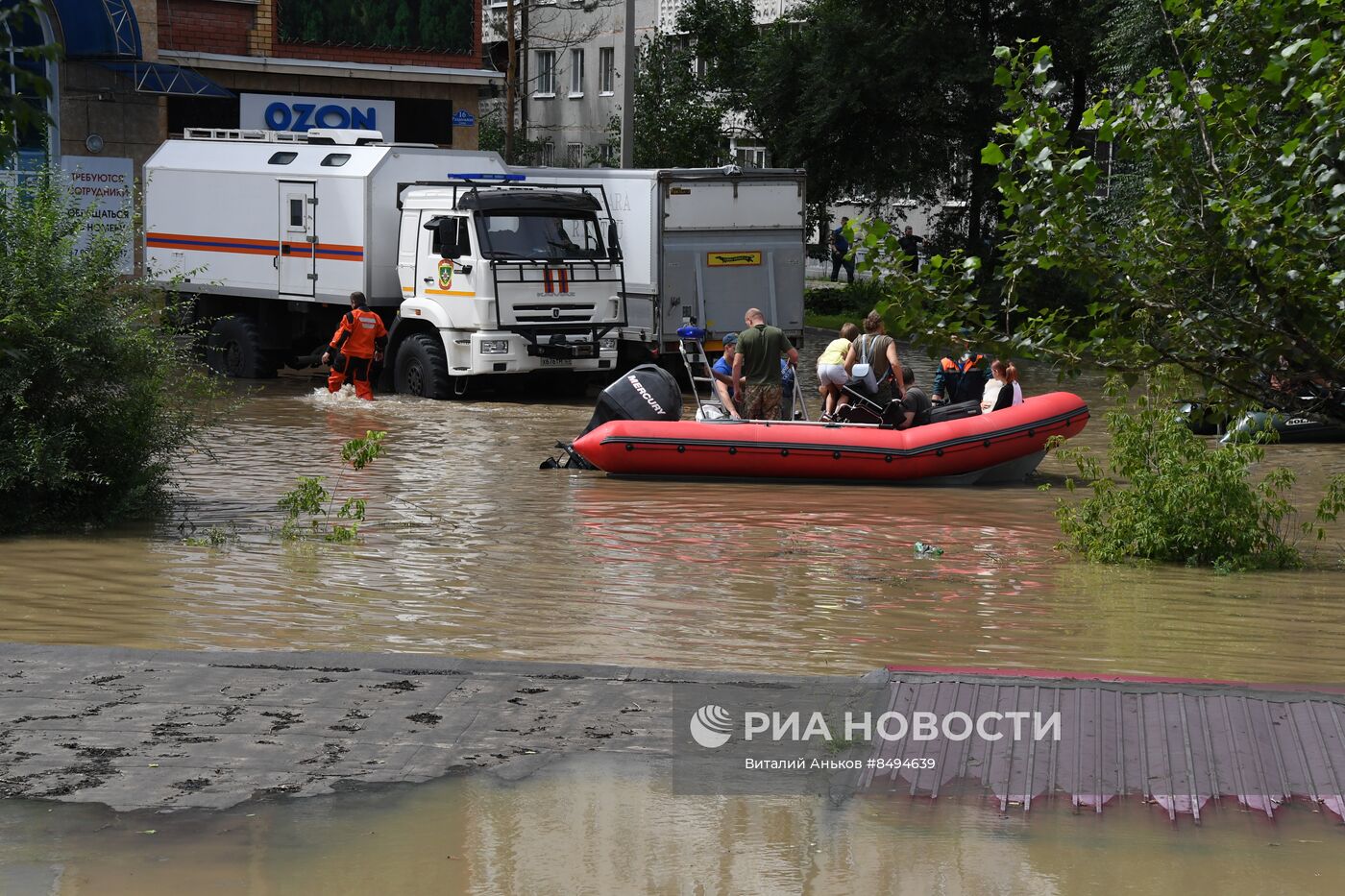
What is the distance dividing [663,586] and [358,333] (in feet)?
37.1

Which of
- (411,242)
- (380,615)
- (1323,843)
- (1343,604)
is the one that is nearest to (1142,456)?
(1343,604)

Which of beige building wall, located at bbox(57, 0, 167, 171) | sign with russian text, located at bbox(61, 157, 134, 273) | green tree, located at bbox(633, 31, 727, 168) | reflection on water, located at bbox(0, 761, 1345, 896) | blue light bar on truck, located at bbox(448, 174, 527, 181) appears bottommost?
reflection on water, located at bbox(0, 761, 1345, 896)

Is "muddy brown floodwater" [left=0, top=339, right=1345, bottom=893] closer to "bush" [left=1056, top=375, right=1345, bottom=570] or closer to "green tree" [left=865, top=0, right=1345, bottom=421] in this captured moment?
"bush" [left=1056, top=375, right=1345, bottom=570]

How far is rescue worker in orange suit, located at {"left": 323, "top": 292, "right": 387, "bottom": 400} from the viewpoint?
67.8 ft

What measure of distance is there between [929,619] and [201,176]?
16801mm

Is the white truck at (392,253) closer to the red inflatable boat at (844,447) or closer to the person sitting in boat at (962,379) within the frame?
the person sitting in boat at (962,379)

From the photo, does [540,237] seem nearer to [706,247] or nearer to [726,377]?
[706,247]

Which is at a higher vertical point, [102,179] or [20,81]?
[102,179]

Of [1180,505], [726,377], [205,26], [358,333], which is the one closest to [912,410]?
[726,377]

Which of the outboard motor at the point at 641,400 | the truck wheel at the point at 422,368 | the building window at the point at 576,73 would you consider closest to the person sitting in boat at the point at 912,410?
the outboard motor at the point at 641,400

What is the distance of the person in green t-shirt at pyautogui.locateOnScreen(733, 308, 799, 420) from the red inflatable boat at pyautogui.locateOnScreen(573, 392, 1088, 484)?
42.3 inches

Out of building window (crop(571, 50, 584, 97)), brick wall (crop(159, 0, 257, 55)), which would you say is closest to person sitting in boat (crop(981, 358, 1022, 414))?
brick wall (crop(159, 0, 257, 55))

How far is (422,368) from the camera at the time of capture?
2123cm

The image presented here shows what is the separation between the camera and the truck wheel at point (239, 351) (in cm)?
2338
